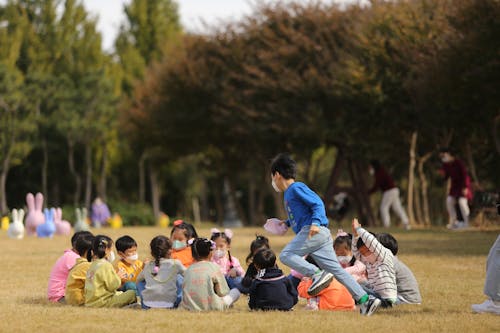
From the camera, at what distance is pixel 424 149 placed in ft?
124

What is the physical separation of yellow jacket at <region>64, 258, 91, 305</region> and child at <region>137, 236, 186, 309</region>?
0.71 m

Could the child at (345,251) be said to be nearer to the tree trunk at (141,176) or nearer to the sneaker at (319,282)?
the sneaker at (319,282)

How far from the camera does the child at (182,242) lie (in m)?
12.4

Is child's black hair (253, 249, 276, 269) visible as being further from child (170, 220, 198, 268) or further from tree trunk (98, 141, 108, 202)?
tree trunk (98, 141, 108, 202)

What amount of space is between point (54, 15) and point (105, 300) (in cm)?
3801

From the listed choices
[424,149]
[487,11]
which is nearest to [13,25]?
[424,149]

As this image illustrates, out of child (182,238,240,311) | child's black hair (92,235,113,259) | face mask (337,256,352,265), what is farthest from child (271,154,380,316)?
child's black hair (92,235,113,259)

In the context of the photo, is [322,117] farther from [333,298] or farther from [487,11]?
[333,298]

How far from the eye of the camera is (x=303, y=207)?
10180 mm

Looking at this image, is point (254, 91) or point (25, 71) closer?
point (254, 91)

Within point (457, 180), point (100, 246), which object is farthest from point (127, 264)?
point (457, 180)

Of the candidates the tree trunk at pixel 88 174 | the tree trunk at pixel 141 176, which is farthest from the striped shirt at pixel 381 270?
the tree trunk at pixel 141 176

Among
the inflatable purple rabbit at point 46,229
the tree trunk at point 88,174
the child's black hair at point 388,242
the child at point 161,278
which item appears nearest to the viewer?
the child at point 161,278

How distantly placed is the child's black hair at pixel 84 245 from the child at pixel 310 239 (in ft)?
8.79
